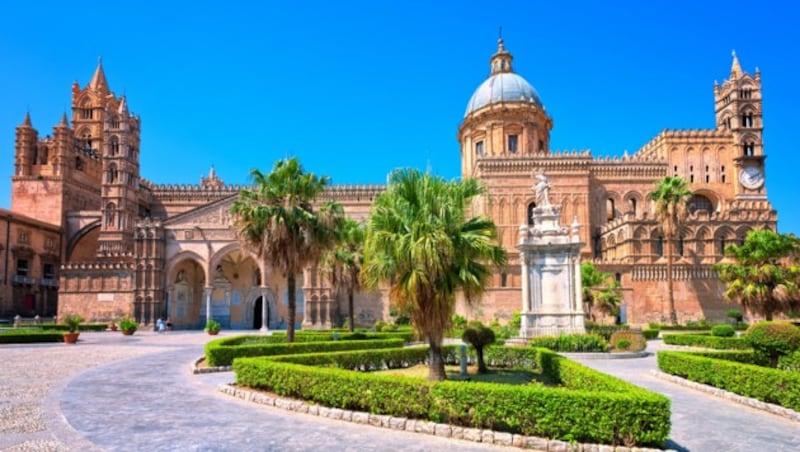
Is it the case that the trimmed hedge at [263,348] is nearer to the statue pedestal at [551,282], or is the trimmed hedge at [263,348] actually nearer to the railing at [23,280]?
the statue pedestal at [551,282]

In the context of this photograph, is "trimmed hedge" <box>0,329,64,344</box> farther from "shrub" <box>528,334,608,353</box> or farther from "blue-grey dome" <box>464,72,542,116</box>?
"blue-grey dome" <box>464,72,542,116</box>

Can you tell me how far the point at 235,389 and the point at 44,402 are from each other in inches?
146

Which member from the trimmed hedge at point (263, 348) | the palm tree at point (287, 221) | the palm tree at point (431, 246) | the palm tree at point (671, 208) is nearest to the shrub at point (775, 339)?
the palm tree at point (431, 246)

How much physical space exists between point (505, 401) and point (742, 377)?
21.8 ft

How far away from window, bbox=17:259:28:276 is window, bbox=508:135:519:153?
46.1m

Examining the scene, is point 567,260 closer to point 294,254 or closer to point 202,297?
point 294,254

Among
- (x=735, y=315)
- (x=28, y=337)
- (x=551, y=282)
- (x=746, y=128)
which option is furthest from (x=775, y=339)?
(x=746, y=128)

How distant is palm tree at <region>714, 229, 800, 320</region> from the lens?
102 ft

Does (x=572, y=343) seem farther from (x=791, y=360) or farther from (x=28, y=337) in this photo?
(x=28, y=337)

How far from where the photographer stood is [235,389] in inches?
507

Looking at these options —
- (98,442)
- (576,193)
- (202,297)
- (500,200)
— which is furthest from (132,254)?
(98,442)

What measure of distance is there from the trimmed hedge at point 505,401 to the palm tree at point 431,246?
2.85m

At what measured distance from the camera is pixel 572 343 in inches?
850

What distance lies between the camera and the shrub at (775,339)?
1391 centimetres
